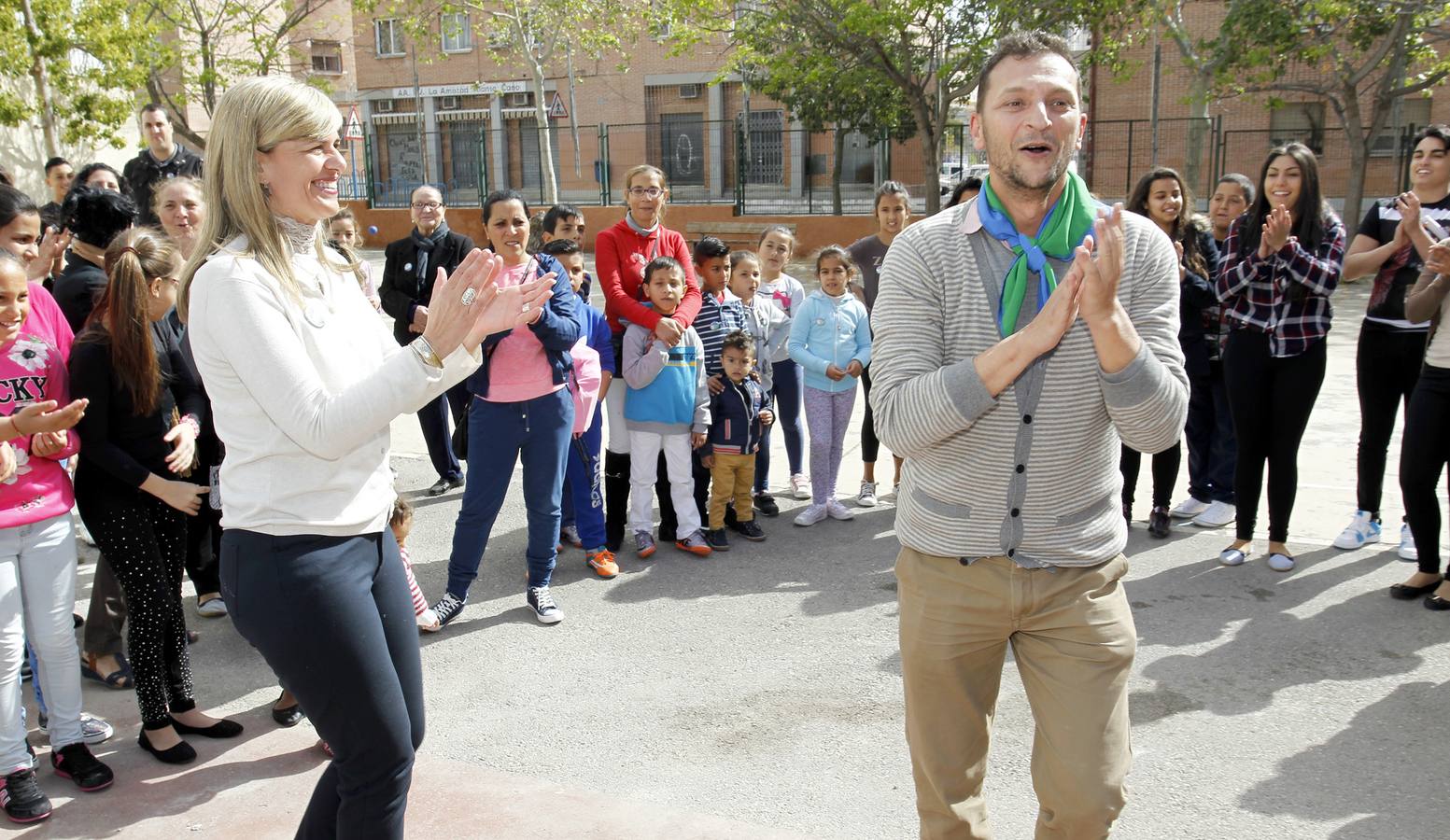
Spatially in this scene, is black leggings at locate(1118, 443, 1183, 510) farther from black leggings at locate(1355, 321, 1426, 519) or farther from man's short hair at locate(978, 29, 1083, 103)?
man's short hair at locate(978, 29, 1083, 103)

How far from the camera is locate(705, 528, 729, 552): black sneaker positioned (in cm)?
605

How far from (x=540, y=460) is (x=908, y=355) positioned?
113 inches

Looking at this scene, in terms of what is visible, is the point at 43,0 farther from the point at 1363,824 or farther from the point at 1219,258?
the point at 1363,824

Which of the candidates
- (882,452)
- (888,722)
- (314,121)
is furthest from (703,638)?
(882,452)

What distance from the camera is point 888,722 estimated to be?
13.1 feet

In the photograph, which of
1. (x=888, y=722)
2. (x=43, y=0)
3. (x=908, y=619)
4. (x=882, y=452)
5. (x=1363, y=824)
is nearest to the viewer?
(x=908, y=619)

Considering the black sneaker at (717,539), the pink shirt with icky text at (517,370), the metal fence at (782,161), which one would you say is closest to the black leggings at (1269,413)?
the black sneaker at (717,539)

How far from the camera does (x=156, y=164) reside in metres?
8.30

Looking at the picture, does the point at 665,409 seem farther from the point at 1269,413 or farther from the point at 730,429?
the point at 1269,413

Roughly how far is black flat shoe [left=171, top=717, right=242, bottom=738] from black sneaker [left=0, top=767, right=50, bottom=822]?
56 centimetres

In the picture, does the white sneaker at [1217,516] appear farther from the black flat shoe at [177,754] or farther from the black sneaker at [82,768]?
the black sneaker at [82,768]

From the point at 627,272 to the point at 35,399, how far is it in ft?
10.2

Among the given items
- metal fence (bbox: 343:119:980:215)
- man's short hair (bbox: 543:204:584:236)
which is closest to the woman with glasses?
man's short hair (bbox: 543:204:584:236)

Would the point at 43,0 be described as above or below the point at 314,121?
above
